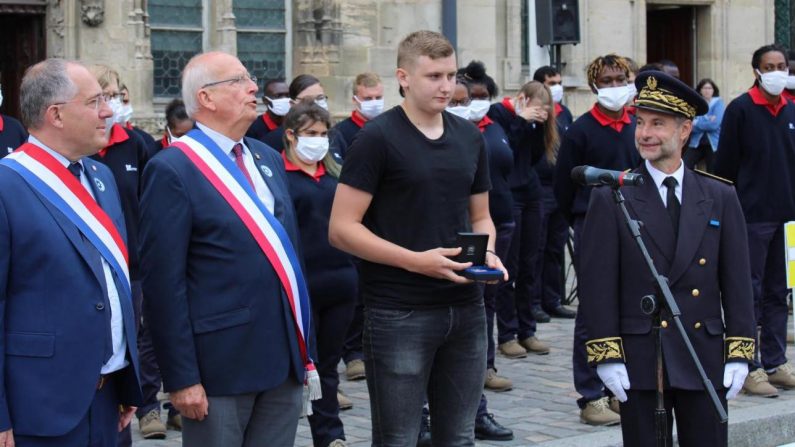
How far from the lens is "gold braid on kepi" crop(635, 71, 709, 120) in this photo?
596 cm

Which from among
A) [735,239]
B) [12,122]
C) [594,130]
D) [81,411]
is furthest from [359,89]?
[81,411]

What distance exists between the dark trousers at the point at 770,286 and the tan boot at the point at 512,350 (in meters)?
1.75

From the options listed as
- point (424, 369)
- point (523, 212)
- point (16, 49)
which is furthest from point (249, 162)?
point (16, 49)

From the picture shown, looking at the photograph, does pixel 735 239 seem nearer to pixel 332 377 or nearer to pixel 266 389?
pixel 266 389

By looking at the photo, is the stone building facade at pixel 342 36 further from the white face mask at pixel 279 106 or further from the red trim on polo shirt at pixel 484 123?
the red trim on polo shirt at pixel 484 123

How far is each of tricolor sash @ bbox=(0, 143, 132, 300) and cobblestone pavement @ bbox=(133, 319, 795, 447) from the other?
3233 millimetres

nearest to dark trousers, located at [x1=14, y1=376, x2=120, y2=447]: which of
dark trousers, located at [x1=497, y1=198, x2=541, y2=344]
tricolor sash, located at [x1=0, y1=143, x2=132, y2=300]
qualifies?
tricolor sash, located at [x1=0, y1=143, x2=132, y2=300]

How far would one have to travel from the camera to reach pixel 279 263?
5336 mm

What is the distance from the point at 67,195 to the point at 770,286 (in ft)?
20.5

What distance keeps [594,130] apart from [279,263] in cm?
416

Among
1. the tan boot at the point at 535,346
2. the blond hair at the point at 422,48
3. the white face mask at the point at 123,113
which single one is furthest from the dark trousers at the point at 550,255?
the blond hair at the point at 422,48

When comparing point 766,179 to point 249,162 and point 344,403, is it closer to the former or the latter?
point 344,403

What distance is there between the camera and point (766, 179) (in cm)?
999

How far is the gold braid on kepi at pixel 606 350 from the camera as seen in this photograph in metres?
5.75
